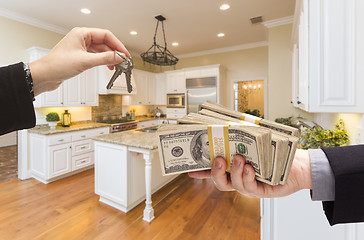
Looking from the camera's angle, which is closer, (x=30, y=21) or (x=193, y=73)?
(x=30, y=21)

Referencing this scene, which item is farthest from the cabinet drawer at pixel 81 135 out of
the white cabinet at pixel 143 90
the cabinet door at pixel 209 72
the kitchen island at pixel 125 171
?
the cabinet door at pixel 209 72

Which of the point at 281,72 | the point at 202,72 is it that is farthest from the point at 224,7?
the point at 202,72

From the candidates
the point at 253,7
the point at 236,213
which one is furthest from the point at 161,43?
the point at 236,213

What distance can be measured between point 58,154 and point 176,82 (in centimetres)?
364

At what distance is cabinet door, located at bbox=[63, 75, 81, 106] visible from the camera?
3.61 meters

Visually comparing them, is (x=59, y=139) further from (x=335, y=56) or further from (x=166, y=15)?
(x=335, y=56)

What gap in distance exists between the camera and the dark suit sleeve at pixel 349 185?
51 cm

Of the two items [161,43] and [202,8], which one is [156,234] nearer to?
[202,8]

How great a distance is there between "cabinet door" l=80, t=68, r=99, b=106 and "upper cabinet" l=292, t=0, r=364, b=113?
4.16 meters

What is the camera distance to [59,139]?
3.22 m

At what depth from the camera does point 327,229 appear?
1179mm

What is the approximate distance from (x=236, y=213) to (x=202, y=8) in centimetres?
331

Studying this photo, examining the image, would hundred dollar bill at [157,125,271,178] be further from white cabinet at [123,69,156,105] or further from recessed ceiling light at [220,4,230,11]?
white cabinet at [123,69,156,105]

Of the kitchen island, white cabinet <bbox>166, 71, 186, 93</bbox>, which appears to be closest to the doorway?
white cabinet <bbox>166, 71, 186, 93</bbox>
